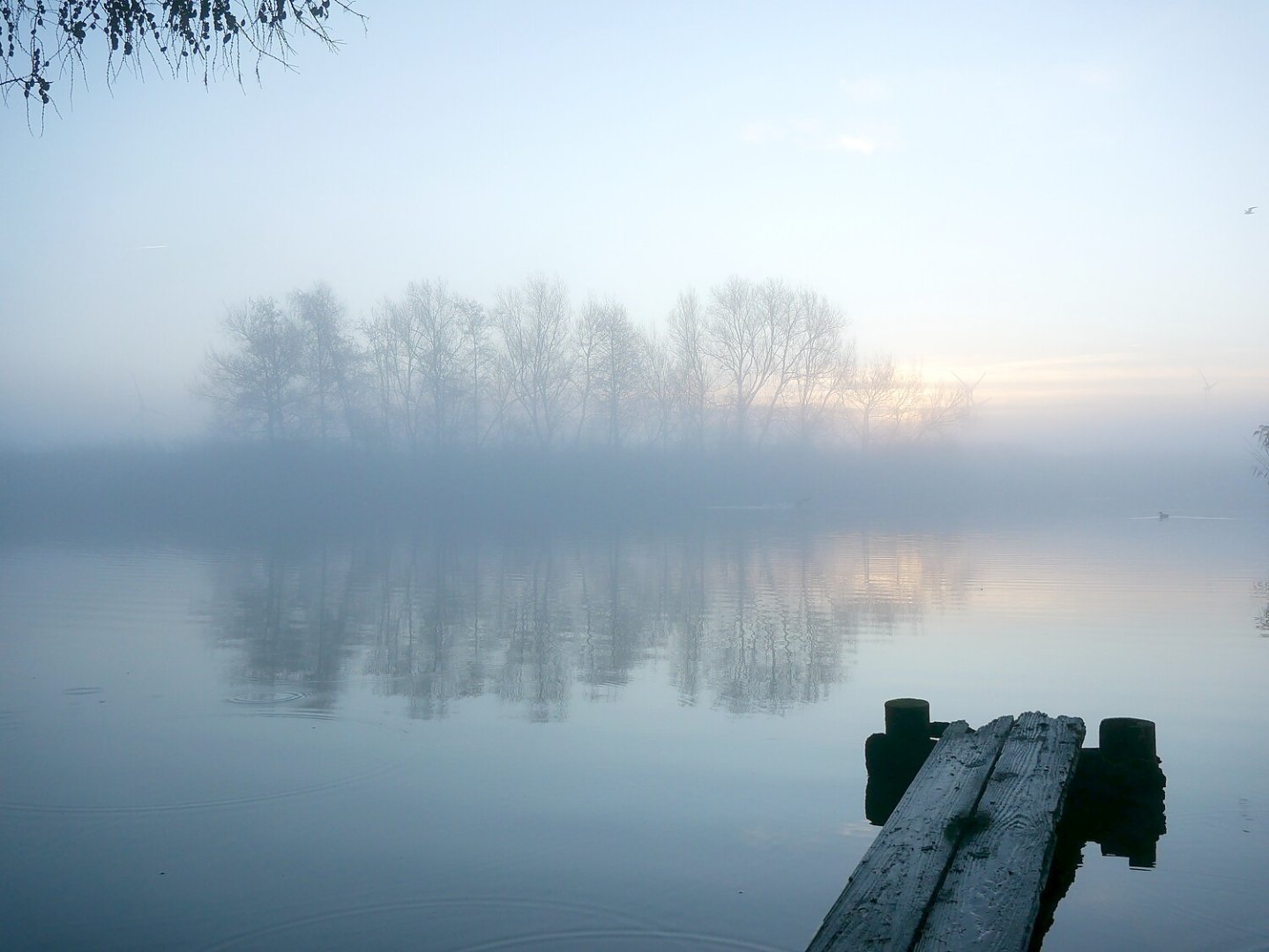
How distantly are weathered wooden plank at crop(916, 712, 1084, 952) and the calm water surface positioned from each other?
27.6 inches

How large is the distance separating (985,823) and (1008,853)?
10.7 inches

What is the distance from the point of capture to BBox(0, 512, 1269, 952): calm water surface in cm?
481

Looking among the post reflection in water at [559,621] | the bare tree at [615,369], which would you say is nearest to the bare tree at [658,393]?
the bare tree at [615,369]

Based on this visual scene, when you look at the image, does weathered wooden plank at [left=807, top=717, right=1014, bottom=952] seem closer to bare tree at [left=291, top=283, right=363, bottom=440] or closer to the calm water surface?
the calm water surface

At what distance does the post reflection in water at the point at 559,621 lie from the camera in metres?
9.82

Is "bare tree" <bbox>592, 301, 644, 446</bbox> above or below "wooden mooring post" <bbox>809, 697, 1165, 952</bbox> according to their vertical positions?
above

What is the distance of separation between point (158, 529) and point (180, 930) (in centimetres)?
3513

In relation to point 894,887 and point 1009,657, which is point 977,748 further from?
point 1009,657

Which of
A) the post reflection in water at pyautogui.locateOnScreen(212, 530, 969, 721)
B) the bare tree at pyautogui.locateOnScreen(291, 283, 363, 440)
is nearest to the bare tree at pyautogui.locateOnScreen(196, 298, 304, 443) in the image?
the bare tree at pyautogui.locateOnScreen(291, 283, 363, 440)

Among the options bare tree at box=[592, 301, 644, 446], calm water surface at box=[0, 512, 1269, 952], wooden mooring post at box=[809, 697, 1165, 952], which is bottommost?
calm water surface at box=[0, 512, 1269, 952]

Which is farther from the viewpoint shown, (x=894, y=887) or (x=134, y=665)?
(x=134, y=665)

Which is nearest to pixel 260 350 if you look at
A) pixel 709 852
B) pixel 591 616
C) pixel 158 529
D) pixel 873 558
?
pixel 158 529

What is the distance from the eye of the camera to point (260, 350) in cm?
5647

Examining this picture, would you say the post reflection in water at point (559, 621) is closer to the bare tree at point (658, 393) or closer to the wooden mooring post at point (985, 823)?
the wooden mooring post at point (985, 823)
